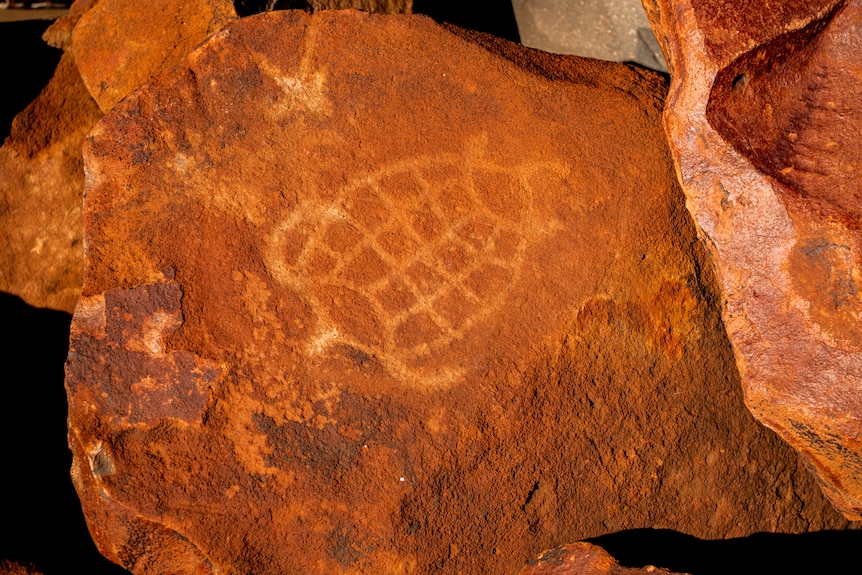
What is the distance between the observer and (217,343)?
1.78m

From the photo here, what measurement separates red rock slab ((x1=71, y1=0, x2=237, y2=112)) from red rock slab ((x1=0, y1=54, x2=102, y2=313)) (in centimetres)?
24

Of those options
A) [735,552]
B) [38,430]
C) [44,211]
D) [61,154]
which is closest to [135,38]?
[61,154]

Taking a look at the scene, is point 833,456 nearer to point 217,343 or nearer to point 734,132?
point 734,132

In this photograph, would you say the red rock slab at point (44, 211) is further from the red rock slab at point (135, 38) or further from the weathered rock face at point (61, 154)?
the red rock slab at point (135, 38)

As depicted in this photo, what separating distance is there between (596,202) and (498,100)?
36 cm

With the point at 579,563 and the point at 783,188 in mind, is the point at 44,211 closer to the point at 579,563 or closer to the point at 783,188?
the point at 579,563

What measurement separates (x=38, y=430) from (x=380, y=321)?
1.43m

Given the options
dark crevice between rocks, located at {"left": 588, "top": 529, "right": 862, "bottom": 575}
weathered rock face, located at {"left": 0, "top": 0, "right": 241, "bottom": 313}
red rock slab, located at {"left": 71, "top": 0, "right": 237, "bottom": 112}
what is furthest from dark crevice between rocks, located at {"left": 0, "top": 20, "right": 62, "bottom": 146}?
dark crevice between rocks, located at {"left": 588, "top": 529, "right": 862, "bottom": 575}

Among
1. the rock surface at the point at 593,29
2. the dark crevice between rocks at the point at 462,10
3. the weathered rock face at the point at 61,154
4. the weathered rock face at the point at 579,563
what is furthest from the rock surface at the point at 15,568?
the rock surface at the point at 593,29

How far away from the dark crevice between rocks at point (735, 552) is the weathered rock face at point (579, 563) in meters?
0.04

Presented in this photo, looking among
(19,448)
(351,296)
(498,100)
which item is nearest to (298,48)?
(498,100)

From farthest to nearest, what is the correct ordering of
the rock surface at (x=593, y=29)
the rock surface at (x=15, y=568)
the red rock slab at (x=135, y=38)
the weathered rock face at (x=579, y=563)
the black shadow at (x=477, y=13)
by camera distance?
the rock surface at (x=593, y=29)
the black shadow at (x=477, y=13)
the red rock slab at (x=135, y=38)
the rock surface at (x=15, y=568)
the weathered rock face at (x=579, y=563)

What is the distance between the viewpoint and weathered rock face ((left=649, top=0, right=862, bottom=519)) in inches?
67.5

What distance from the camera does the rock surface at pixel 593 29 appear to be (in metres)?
3.23
